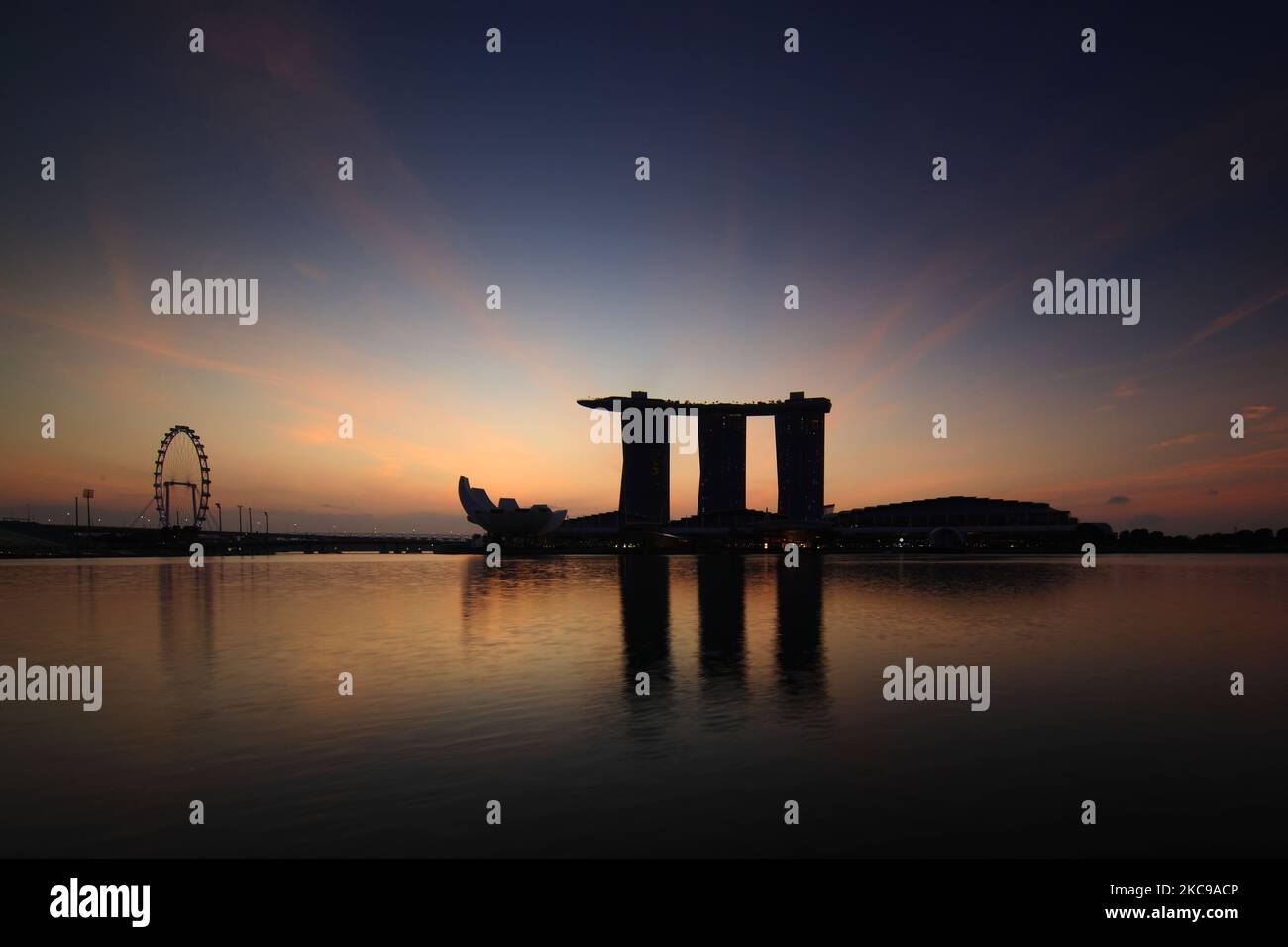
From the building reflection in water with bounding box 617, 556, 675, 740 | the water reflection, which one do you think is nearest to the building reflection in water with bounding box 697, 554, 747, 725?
the building reflection in water with bounding box 617, 556, 675, 740

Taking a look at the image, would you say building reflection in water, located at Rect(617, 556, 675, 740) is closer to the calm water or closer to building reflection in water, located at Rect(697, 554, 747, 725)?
the calm water

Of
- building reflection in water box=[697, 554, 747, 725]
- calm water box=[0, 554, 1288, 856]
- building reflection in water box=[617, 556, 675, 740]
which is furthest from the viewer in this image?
building reflection in water box=[697, 554, 747, 725]

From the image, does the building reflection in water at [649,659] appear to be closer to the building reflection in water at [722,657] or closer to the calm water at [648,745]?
the calm water at [648,745]

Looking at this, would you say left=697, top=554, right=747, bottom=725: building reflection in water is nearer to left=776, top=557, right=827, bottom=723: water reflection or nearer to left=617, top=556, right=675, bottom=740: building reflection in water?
left=617, top=556, right=675, bottom=740: building reflection in water

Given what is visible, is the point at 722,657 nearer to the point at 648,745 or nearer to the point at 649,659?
the point at 649,659

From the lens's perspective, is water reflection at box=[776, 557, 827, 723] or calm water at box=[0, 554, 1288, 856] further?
water reflection at box=[776, 557, 827, 723]

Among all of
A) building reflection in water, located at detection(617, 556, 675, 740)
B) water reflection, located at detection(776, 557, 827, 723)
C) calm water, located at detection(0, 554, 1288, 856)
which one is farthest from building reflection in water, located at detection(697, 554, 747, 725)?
water reflection, located at detection(776, 557, 827, 723)

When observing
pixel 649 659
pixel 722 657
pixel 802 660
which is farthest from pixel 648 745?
pixel 802 660

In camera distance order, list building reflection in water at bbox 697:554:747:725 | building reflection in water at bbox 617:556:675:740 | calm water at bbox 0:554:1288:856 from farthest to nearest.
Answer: building reflection in water at bbox 697:554:747:725, building reflection in water at bbox 617:556:675:740, calm water at bbox 0:554:1288:856
